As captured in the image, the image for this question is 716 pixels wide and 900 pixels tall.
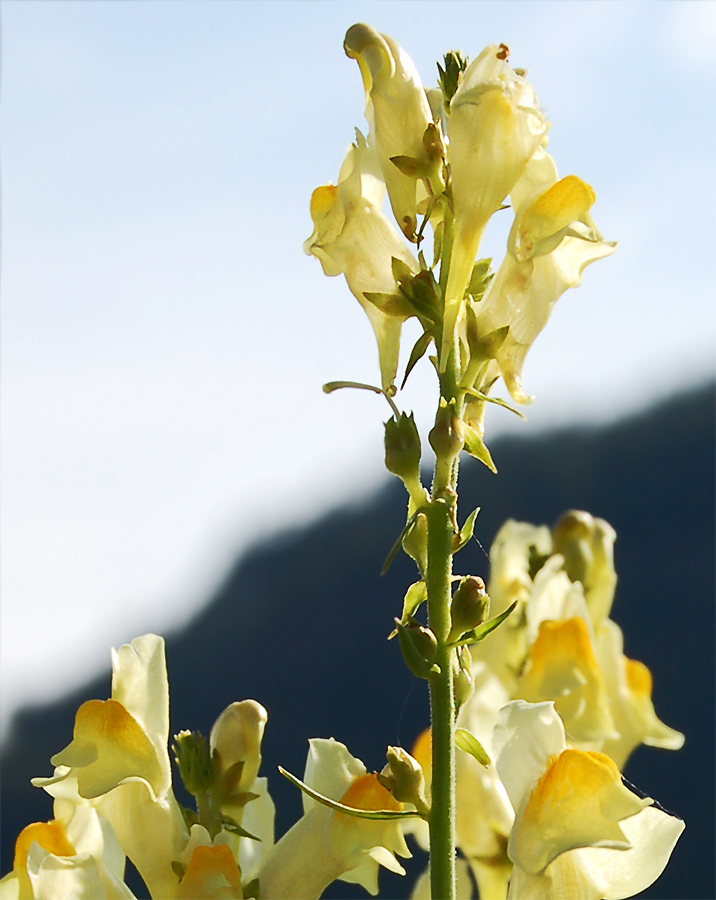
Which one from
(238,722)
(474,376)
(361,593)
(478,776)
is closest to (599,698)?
(478,776)

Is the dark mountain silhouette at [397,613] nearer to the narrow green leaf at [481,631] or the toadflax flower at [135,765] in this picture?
the toadflax flower at [135,765]

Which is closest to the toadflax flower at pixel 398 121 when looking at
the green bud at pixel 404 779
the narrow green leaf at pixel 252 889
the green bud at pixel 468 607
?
the green bud at pixel 468 607

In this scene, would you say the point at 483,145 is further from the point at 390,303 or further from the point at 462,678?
the point at 462,678

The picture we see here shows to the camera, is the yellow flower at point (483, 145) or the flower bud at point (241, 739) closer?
the yellow flower at point (483, 145)

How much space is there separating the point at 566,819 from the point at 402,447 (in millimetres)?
288

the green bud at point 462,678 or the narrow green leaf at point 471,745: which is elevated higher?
the green bud at point 462,678

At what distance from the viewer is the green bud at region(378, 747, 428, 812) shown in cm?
79

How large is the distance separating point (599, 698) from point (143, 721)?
0.57 metres

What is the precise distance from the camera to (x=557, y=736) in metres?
0.86

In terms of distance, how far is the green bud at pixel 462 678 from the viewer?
0.81 metres

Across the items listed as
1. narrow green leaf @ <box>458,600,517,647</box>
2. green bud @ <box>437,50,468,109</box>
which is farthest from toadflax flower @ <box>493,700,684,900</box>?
green bud @ <box>437,50,468,109</box>

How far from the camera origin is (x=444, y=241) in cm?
89

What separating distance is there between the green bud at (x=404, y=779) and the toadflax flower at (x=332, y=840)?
103 millimetres

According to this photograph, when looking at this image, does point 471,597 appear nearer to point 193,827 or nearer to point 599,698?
point 193,827
